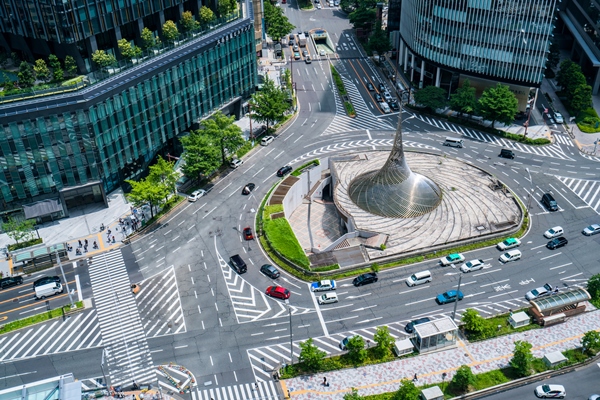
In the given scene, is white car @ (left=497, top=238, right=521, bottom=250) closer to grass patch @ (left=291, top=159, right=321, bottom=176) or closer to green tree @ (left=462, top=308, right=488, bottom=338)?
green tree @ (left=462, top=308, right=488, bottom=338)

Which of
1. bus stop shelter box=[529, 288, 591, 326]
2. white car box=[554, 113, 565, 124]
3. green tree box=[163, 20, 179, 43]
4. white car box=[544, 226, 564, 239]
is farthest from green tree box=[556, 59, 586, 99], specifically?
green tree box=[163, 20, 179, 43]

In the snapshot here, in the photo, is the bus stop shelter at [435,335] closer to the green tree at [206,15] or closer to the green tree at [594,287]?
the green tree at [594,287]

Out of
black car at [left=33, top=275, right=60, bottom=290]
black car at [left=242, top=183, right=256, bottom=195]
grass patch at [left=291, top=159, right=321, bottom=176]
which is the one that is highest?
grass patch at [left=291, top=159, right=321, bottom=176]

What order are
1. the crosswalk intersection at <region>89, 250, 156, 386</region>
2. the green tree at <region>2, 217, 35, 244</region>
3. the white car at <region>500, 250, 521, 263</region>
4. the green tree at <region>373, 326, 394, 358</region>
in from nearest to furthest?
the green tree at <region>373, 326, 394, 358</region> → the crosswalk intersection at <region>89, 250, 156, 386</region> → the white car at <region>500, 250, 521, 263</region> → the green tree at <region>2, 217, 35, 244</region>

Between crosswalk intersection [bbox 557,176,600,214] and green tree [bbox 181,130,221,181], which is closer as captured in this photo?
crosswalk intersection [bbox 557,176,600,214]

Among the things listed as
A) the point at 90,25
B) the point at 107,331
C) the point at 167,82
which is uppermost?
the point at 90,25

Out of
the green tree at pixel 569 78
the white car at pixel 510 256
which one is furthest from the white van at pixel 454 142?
the white car at pixel 510 256

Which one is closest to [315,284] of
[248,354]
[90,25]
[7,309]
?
[248,354]

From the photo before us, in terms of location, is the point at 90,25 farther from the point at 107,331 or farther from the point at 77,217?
the point at 107,331

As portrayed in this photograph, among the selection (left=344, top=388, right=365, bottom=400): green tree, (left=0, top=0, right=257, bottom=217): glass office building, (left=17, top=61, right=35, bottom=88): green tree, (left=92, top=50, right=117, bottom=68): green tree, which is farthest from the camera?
(left=92, top=50, right=117, bottom=68): green tree
